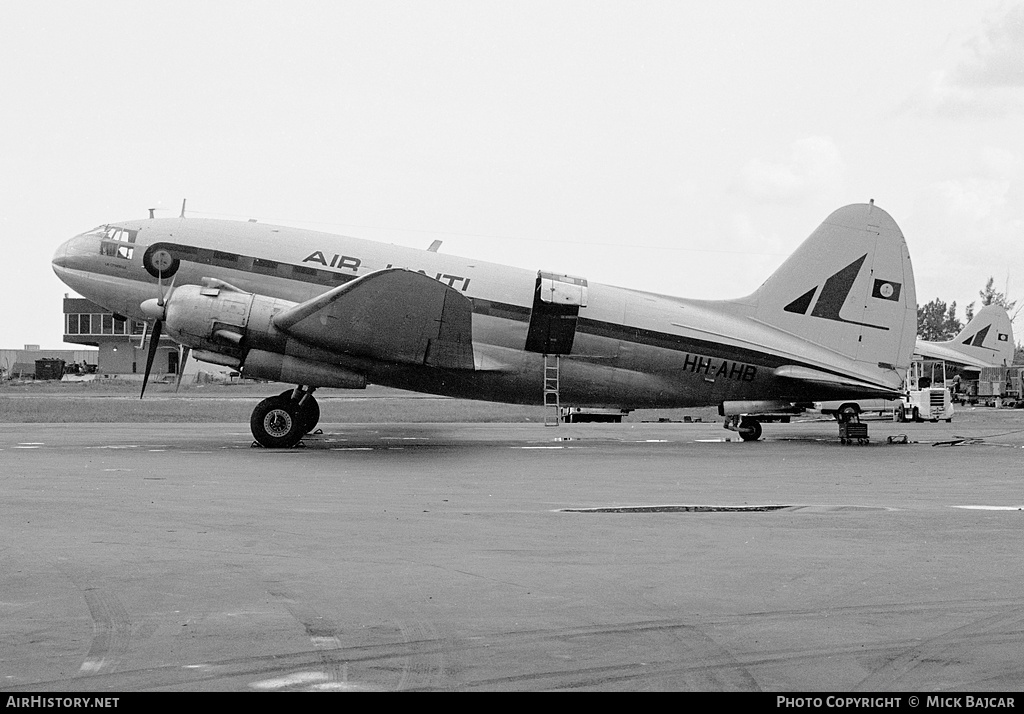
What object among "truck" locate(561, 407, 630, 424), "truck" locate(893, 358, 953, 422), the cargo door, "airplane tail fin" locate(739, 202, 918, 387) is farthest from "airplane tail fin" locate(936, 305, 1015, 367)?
the cargo door

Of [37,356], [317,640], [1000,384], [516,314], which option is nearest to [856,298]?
[516,314]

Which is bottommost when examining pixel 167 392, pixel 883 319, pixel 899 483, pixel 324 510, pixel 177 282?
pixel 167 392

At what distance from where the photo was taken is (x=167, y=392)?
60.6 m

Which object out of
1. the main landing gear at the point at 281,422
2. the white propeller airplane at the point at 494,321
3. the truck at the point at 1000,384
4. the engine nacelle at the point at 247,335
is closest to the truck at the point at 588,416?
the white propeller airplane at the point at 494,321

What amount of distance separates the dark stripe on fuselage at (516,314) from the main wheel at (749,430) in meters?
2.48

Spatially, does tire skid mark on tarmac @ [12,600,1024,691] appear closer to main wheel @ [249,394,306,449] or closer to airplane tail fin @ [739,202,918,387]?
main wheel @ [249,394,306,449]

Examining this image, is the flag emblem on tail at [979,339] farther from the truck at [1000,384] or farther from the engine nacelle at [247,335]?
the engine nacelle at [247,335]

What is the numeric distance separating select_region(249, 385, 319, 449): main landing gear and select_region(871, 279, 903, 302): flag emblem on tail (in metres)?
13.6

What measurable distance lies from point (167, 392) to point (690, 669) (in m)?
59.8

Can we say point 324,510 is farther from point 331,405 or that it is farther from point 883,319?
point 331,405

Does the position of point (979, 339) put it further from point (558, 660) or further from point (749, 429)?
point (558, 660)

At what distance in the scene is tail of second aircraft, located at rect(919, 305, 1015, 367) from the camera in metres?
58.4

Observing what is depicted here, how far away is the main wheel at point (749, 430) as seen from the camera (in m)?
24.9

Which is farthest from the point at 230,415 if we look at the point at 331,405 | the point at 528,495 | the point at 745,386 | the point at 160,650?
the point at 160,650
